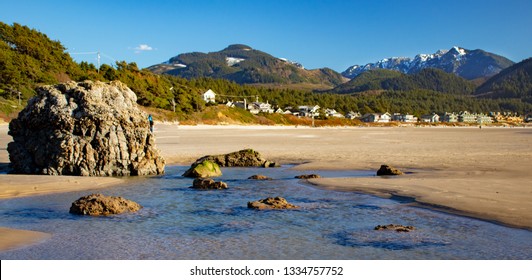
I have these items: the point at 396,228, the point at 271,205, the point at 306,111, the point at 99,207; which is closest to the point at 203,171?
the point at 271,205

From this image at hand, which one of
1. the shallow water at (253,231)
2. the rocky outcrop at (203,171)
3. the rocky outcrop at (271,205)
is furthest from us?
the rocky outcrop at (203,171)

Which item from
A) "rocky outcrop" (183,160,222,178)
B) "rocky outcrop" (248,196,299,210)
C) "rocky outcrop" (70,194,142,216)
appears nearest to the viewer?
"rocky outcrop" (70,194,142,216)

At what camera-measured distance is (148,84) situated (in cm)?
9662

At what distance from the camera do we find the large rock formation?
1739 cm

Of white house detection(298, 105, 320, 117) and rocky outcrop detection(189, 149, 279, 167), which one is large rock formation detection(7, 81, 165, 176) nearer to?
rocky outcrop detection(189, 149, 279, 167)

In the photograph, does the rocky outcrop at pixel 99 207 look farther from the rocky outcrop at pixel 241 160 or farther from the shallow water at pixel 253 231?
the rocky outcrop at pixel 241 160

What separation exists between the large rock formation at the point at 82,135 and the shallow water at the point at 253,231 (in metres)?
3.97

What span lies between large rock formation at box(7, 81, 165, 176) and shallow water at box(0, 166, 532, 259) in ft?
13.0

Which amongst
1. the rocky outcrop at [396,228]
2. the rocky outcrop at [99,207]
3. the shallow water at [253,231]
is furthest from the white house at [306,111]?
the rocky outcrop at [396,228]

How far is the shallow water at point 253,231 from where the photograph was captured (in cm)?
765

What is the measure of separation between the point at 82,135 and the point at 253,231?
425 inches

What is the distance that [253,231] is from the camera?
30.3 feet

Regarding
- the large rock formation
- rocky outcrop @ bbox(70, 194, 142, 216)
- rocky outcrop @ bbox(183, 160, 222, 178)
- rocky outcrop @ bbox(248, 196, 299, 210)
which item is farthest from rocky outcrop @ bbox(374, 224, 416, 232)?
the large rock formation

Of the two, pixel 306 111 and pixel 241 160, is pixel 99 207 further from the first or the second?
pixel 306 111
